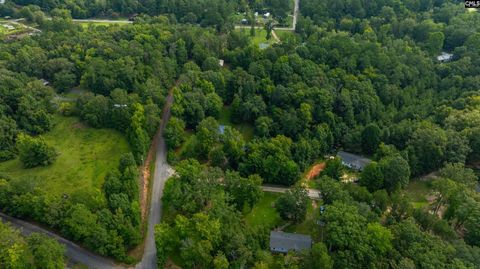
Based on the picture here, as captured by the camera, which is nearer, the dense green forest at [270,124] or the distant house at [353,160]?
the dense green forest at [270,124]

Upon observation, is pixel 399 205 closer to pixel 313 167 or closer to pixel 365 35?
pixel 313 167

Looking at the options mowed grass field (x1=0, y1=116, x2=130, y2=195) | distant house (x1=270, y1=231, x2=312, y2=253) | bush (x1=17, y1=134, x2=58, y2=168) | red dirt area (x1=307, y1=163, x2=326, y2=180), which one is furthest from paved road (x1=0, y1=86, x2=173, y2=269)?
red dirt area (x1=307, y1=163, x2=326, y2=180)

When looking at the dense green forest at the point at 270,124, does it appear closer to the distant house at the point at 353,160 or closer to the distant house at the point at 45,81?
the distant house at the point at 45,81

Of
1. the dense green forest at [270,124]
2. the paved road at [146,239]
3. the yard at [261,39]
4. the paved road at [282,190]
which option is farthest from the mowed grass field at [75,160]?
the yard at [261,39]

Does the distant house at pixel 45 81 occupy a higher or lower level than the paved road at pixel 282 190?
higher

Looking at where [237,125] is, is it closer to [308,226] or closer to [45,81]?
[308,226]

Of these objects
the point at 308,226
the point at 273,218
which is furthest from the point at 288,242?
the point at 273,218
